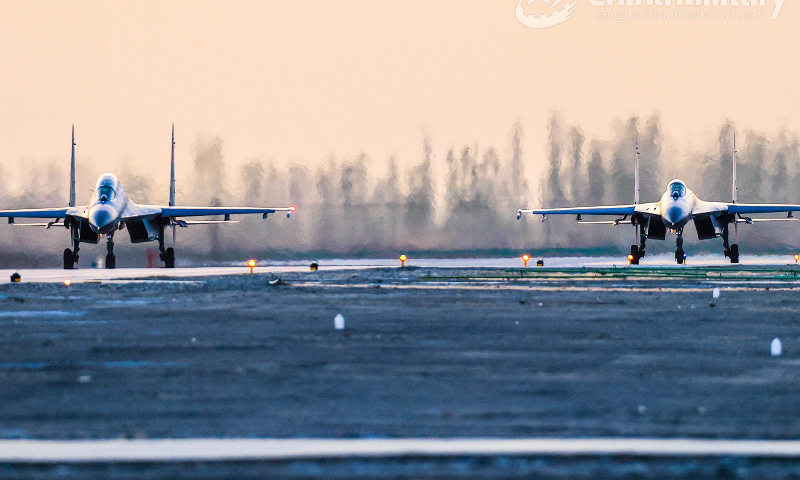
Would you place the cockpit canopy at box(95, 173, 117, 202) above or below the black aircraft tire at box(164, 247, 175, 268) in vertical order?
above

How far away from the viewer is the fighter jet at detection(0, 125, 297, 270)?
47.9 m

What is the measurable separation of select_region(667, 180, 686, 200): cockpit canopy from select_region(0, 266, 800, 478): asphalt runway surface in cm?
2939

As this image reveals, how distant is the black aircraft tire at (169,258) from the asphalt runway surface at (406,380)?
3328 cm

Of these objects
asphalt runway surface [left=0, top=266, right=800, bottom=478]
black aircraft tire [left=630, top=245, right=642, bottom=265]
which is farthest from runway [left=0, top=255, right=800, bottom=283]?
asphalt runway surface [left=0, top=266, right=800, bottom=478]

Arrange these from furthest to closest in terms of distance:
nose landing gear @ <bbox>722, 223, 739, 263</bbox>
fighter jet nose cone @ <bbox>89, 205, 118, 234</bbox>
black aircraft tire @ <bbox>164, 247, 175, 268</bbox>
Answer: nose landing gear @ <bbox>722, 223, 739, 263</bbox> < black aircraft tire @ <bbox>164, 247, 175, 268</bbox> < fighter jet nose cone @ <bbox>89, 205, 118, 234</bbox>

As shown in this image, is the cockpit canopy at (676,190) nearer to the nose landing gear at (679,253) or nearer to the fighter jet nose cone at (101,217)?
the nose landing gear at (679,253)

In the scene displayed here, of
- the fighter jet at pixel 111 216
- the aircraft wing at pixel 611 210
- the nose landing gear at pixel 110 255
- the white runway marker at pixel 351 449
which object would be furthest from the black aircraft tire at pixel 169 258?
the white runway marker at pixel 351 449

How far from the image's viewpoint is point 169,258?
55.7 meters

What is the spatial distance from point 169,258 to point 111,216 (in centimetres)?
835

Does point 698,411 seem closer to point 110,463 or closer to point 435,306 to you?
point 110,463

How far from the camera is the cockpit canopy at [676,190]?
167ft

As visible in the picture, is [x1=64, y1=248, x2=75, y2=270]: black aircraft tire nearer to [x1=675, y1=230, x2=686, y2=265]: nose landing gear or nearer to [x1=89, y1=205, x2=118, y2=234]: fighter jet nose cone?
[x1=89, y1=205, x2=118, y2=234]: fighter jet nose cone

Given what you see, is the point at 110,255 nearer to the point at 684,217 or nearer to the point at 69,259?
the point at 69,259

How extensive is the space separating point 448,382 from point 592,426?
2.62 meters
